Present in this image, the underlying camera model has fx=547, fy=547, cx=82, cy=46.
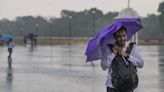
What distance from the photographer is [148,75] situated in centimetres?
1884

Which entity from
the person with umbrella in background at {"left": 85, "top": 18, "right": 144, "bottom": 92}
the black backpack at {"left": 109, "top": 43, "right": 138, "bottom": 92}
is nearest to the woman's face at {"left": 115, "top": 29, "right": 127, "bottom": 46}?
the person with umbrella in background at {"left": 85, "top": 18, "right": 144, "bottom": 92}

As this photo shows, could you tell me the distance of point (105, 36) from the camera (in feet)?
21.0

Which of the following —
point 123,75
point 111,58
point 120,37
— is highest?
point 120,37

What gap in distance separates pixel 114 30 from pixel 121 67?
0.45 meters

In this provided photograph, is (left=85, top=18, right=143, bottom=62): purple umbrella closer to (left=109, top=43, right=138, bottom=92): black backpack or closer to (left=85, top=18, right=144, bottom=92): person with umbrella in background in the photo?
(left=85, top=18, right=144, bottom=92): person with umbrella in background

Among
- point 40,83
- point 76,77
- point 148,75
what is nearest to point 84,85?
point 40,83

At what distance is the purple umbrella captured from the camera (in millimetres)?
6375

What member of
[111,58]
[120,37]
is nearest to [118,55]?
[111,58]

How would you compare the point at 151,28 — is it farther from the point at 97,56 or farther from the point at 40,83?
the point at 97,56

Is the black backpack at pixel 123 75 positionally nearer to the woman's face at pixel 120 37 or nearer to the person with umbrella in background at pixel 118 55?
the person with umbrella in background at pixel 118 55

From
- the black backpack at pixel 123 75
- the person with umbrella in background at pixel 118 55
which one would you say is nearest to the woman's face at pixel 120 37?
the person with umbrella in background at pixel 118 55

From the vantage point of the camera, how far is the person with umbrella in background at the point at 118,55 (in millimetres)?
6207

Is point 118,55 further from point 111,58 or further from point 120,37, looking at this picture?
point 120,37

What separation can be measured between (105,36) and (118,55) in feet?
0.91
